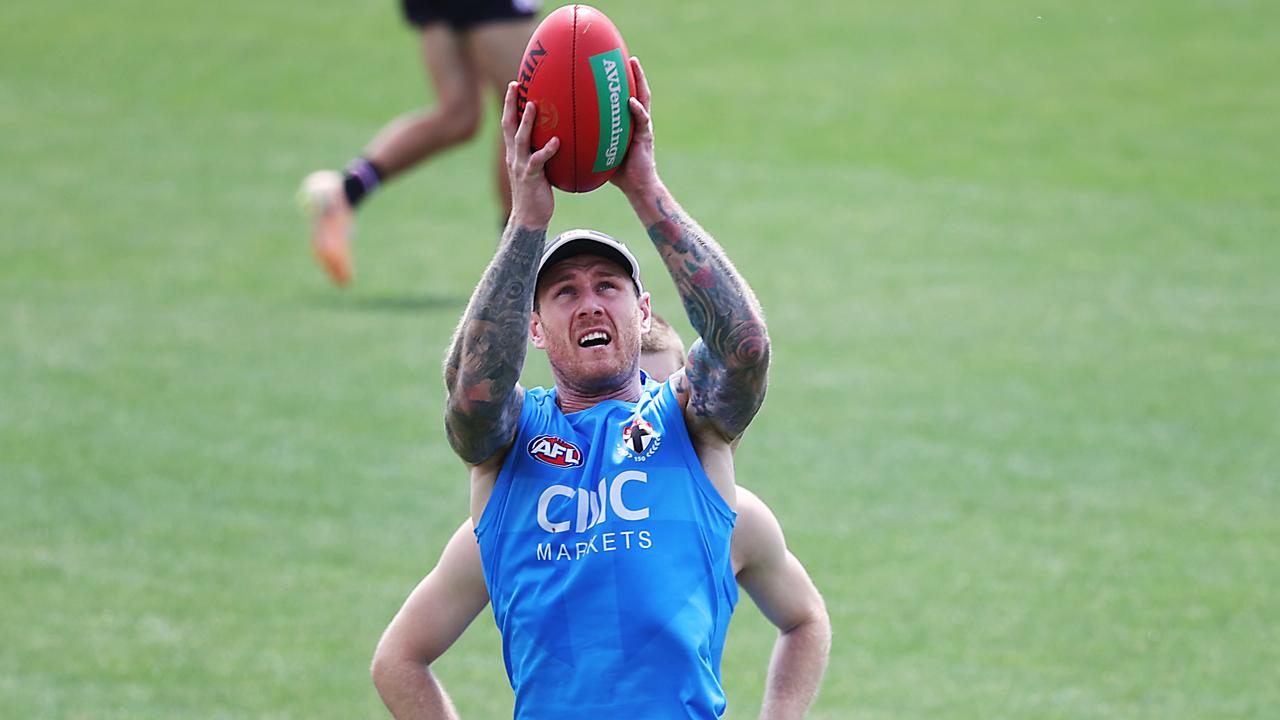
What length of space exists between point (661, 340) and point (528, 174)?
1.17 meters

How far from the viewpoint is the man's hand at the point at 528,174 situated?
137 inches

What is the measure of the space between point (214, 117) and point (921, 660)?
11.1 meters

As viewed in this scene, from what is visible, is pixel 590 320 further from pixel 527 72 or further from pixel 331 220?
pixel 331 220

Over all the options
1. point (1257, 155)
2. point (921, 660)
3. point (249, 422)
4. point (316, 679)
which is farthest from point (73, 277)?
point (1257, 155)

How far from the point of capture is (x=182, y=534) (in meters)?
7.35

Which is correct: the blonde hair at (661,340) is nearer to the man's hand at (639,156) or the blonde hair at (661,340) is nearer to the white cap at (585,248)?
the white cap at (585,248)

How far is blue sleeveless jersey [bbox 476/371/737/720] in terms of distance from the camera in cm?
360

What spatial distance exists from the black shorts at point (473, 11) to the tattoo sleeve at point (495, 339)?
657 cm

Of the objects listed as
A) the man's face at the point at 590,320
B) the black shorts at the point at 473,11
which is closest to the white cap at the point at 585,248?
the man's face at the point at 590,320

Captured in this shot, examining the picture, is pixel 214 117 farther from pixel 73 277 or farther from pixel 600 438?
pixel 600 438

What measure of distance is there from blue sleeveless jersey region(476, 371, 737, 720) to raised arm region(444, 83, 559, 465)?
Answer: 8.6 inches

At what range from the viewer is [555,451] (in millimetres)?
3729

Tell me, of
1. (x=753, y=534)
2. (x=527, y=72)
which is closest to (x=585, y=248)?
(x=527, y=72)

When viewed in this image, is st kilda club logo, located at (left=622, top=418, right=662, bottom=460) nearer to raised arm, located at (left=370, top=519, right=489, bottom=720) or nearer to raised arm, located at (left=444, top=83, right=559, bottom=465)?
raised arm, located at (left=444, top=83, right=559, bottom=465)
